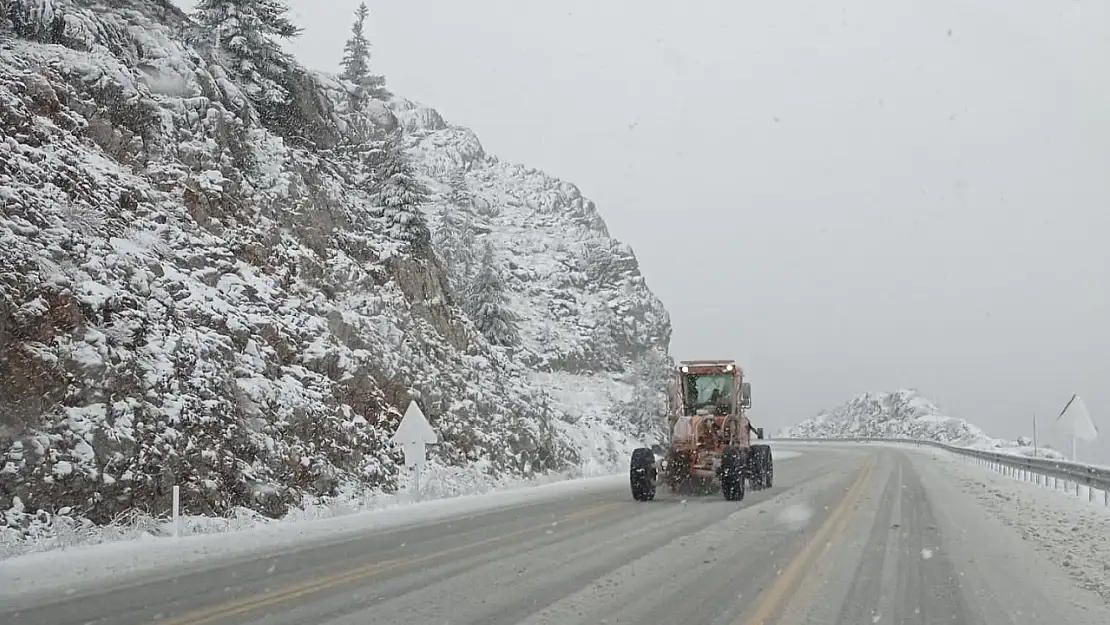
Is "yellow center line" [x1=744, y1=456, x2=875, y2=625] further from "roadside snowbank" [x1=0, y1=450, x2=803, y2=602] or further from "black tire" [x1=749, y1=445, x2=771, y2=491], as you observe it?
"roadside snowbank" [x1=0, y1=450, x2=803, y2=602]

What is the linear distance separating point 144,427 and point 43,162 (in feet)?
18.4

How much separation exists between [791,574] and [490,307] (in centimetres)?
3607

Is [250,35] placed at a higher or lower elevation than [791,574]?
higher

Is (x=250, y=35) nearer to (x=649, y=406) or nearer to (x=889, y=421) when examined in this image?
(x=649, y=406)

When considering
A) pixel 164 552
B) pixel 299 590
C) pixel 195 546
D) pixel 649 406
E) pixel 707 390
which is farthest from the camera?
pixel 649 406

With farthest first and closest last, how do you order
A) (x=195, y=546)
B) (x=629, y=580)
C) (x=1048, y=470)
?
(x=1048, y=470) < (x=195, y=546) < (x=629, y=580)

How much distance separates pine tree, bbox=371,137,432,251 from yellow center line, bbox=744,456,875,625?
57.6 ft

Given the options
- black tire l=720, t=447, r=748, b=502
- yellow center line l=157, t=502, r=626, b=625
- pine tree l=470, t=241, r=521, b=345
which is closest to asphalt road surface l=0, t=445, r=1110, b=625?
yellow center line l=157, t=502, r=626, b=625

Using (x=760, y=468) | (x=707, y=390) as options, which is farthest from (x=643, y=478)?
(x=760, y=468)

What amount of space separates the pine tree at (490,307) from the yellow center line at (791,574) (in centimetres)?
2862

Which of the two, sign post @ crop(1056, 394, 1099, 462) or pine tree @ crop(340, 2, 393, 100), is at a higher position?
pine tree @ crop(340, 2, 393, 100)

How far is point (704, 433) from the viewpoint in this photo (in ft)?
68.7

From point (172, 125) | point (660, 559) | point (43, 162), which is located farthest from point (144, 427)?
point (172, 125)

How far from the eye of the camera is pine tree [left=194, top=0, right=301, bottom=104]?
2605cm
